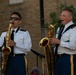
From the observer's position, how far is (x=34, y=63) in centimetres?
1248

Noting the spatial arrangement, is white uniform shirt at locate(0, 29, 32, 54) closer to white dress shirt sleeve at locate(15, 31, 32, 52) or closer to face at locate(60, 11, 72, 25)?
white dress shirt sleeve at locate(15, 31, 32, 52)

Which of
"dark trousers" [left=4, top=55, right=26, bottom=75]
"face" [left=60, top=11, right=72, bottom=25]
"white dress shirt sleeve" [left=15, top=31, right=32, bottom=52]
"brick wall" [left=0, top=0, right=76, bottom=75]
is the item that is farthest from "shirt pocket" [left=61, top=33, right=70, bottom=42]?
"brick wall" [left=0, top=0, right=76, bottom=75]

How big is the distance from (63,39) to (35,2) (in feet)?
20.2

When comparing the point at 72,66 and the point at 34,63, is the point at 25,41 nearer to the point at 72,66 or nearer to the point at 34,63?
the point at 72,66

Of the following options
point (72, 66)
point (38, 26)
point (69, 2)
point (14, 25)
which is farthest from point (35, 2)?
point (72, 66)

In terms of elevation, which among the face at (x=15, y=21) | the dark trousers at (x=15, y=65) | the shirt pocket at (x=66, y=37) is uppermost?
the face at (x=15, y=21)

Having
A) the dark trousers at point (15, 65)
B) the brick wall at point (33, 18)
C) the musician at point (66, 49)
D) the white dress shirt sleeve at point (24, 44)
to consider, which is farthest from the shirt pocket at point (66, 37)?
the brick wall at point (33, 18)

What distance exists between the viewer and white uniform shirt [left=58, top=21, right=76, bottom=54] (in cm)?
642

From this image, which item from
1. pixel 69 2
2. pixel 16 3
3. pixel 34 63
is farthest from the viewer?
pixel 16 3

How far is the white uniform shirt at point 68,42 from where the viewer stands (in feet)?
21.1

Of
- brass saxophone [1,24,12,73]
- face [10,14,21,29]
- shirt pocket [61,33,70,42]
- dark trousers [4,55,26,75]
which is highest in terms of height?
face [10,14,21,29]

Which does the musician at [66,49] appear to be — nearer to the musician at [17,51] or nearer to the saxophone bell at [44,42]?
the saxophone bell at [44,42]

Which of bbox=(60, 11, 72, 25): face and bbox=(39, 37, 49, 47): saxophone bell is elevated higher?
bbox=(60, 11, 72, 25): face

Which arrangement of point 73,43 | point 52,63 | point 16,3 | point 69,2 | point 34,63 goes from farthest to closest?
1. point 16,3
2. point 34,63
3. point 69,2
4. point 52,63
5. point 73,43
